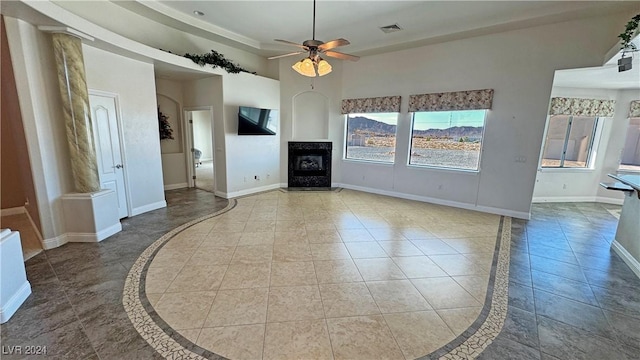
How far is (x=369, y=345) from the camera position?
2.05 meters

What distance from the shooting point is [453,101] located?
18.2ft

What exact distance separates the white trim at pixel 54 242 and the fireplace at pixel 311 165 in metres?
4.70

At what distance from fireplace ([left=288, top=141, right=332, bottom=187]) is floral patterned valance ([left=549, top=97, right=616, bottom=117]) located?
17.9 feet

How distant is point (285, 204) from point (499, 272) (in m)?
3.98

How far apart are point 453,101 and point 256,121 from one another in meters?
4.39

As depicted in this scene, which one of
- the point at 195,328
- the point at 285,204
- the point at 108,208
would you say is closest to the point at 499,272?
the point at 195,328

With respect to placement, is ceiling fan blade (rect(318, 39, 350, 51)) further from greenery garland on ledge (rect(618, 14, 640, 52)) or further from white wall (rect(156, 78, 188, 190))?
white wall (rect(156, 78, 188, 190))

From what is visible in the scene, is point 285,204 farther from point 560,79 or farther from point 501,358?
point 560,79

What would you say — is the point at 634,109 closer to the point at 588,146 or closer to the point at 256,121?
the point at 588,146

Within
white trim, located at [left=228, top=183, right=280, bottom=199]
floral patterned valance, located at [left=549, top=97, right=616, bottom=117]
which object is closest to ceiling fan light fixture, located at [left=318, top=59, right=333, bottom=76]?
white trim, located at [left=228, top=183, right=280, bottom=199]

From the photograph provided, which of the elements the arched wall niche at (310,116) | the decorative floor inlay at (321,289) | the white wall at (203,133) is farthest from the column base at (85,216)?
the white wall at (203,133)

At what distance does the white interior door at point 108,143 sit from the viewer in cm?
414

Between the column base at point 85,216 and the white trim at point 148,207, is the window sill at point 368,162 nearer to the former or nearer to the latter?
the white trim at point 148,207

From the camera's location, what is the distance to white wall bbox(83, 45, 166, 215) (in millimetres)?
4176
